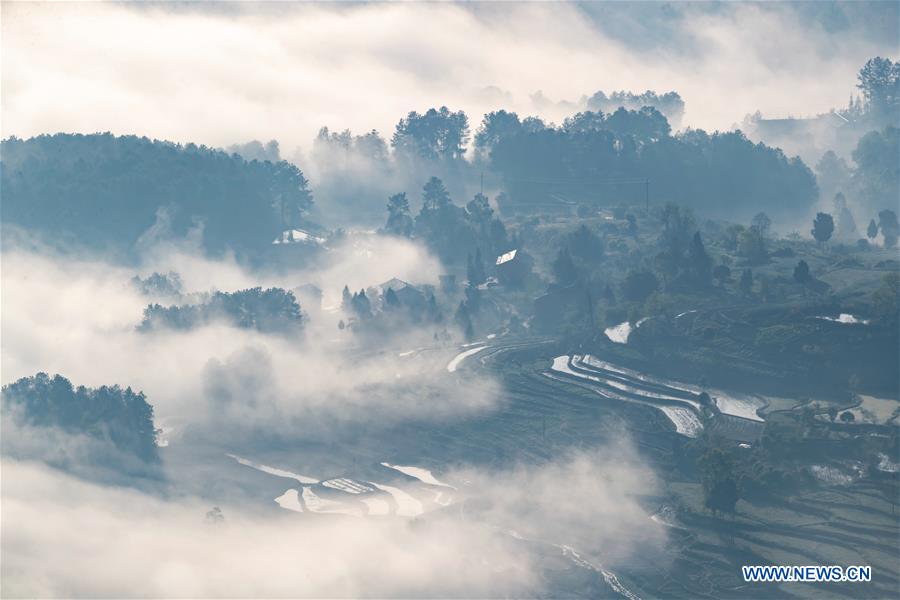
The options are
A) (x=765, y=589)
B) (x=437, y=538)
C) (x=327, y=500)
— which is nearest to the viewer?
(x=765, y=589)

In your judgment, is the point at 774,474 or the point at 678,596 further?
the point at 774,474

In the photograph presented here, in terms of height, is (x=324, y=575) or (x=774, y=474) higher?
(x=774, y=474)

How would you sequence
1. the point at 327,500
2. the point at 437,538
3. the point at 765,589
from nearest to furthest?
the point at 765,589, the point at 437,538, the point at 327,500

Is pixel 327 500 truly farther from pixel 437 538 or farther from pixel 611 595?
pixel 611 595

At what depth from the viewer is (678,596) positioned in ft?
548

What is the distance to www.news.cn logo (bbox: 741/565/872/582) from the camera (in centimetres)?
16550

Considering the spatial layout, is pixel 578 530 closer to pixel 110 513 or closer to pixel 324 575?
pixel 324 575

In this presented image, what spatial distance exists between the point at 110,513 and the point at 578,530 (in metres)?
61.6

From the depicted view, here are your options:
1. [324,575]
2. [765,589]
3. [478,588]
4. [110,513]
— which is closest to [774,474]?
[765,589]

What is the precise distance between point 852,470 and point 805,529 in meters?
17.9

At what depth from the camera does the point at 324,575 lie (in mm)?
170750

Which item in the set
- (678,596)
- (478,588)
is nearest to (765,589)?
(678,596)

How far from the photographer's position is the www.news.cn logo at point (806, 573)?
166 metres

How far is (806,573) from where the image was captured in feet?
549
